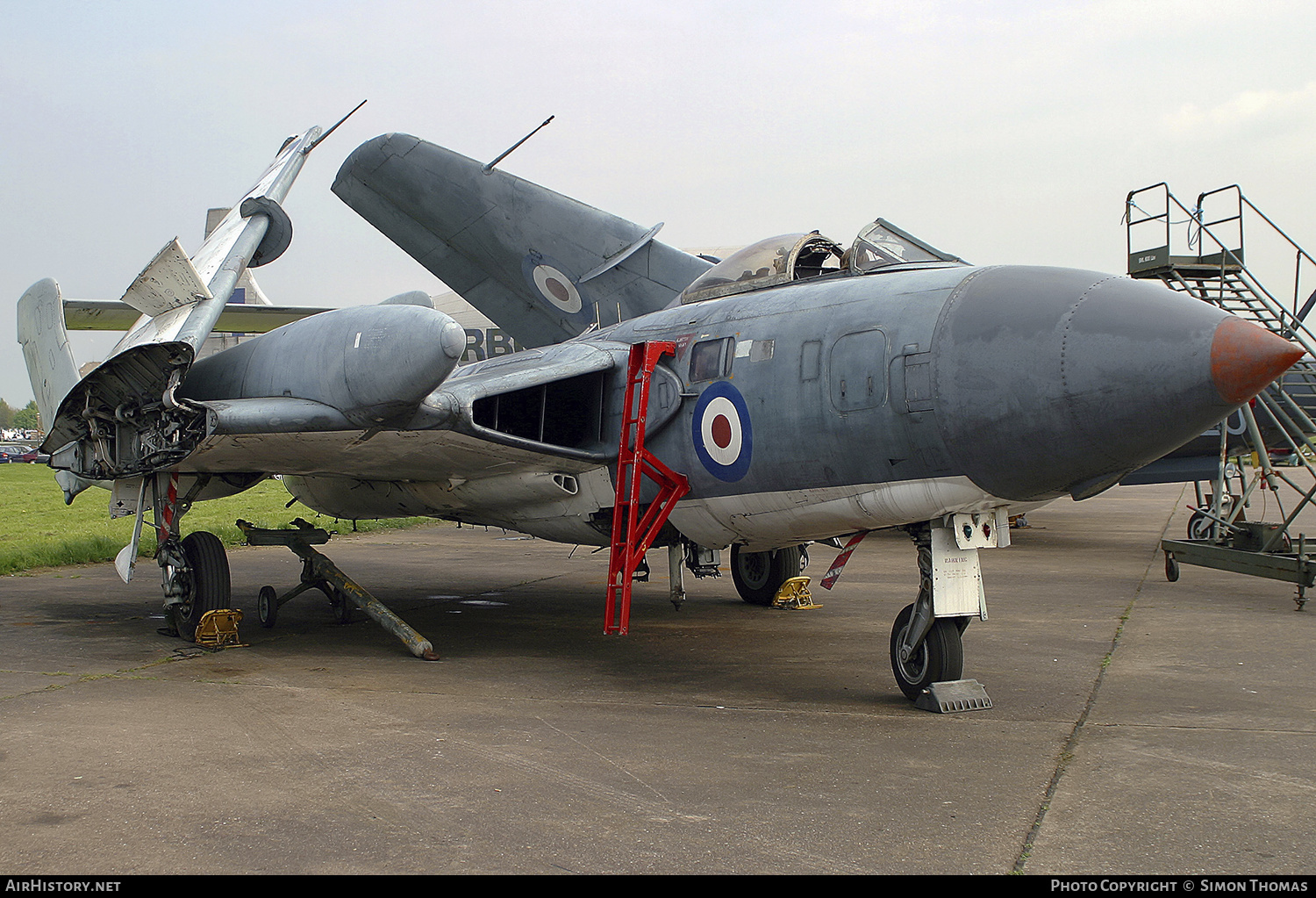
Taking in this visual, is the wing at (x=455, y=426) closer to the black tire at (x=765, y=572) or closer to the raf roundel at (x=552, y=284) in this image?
the raf roundel at (x=552, y=284)

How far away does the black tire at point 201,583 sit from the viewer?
8.38 metres

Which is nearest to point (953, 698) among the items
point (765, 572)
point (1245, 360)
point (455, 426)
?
point (1245, 360)

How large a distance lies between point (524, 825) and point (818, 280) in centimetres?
408

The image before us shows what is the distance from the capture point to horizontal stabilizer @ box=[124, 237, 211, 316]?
7.71 metres

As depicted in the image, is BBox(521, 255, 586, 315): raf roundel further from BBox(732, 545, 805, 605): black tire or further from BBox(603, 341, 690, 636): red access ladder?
BBox(603, 341, 690, 636): red access ladder

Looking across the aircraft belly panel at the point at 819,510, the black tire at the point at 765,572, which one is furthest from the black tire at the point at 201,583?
the black tire at the point at 765,572

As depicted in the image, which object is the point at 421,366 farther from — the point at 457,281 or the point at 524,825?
the point at 457,281

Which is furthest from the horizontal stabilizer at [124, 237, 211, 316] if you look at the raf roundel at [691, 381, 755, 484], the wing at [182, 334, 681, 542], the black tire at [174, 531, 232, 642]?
the raf roundel at [691, 381, 755, 484]

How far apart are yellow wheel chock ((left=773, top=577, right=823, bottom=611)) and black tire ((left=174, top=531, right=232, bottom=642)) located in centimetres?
535

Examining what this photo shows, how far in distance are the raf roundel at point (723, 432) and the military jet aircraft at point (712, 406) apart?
2cm

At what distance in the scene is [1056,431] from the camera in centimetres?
503

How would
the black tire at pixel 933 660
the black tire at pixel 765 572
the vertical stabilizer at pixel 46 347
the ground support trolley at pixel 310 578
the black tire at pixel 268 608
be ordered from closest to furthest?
the black tire at pixel 933 660, the vertical stabilizer at pixel 46 347, the ground support trolley at pixel 310 578, the black tire at pixel 268 608, the black tire at pixel 765 572

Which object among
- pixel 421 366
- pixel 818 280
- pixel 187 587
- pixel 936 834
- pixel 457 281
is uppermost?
pixel 457 281

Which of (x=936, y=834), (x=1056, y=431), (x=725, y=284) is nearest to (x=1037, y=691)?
(x=1056, y=431)
